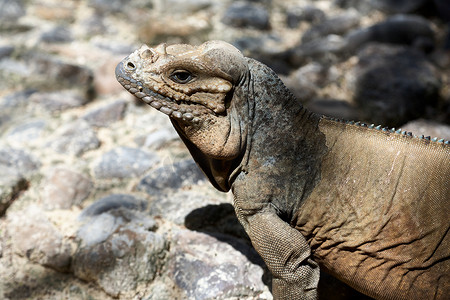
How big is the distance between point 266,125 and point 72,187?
221 centimetres

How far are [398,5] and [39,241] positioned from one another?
22.0ft

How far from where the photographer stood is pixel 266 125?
255 cm

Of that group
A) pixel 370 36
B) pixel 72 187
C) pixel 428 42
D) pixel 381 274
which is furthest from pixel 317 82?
pixel 381 274

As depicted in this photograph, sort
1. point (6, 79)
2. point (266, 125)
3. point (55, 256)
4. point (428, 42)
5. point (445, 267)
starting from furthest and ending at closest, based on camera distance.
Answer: point (428, 42) < point (6, 79) < point (55, 256) < point (266, 125) < point (445, 267)

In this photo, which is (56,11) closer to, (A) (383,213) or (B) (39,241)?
(B) (39,241)

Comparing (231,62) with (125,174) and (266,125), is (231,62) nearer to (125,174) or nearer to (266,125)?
(266,125)

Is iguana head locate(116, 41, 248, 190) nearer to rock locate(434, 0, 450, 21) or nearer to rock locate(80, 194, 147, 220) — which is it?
rock locate(80, 194, 147, 220)

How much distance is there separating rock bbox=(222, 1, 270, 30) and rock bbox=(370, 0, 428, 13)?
1892mm

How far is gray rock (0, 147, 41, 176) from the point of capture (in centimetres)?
429

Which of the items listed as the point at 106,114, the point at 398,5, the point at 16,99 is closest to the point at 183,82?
the point at 106,114

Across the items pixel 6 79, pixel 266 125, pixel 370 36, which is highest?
pixel 266 125

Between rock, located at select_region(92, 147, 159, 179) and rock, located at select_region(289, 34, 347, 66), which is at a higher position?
rock, located at select_region(289, 34, 347, 66)

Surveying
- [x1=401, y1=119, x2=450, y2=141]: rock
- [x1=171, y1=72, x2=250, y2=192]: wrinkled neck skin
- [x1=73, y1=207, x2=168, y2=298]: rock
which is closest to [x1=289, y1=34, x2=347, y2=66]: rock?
[x1=401, y1=119, x2=450, y2=141]: rock

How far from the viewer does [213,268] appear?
3168 millimetres
